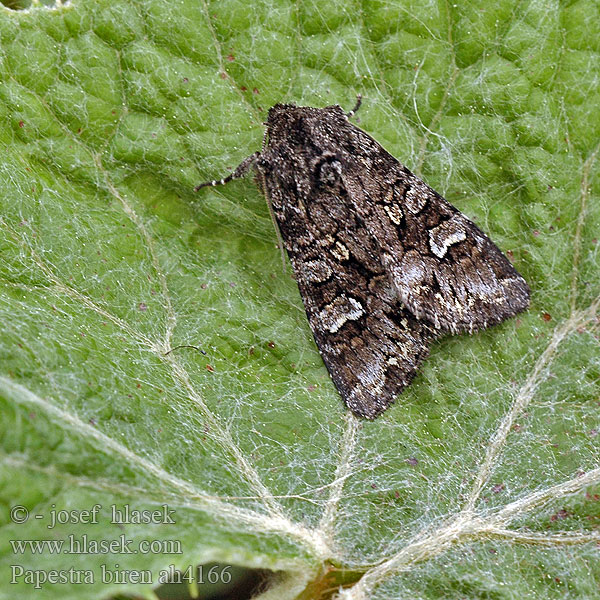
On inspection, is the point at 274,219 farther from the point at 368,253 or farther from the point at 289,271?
the point at 368,253

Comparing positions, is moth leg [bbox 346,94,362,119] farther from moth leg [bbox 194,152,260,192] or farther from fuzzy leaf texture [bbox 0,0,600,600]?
moth leg [bbox 194,152,260,192]

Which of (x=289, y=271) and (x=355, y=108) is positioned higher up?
(x=355, y=108)

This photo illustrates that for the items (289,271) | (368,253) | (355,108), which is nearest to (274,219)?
(289,271)

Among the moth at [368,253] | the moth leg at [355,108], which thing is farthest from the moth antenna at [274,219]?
the moth leg at [355,108]

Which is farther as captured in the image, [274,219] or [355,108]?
[274,219]

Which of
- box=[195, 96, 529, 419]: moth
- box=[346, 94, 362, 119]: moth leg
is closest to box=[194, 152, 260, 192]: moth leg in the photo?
box=[195, 96, 529, 419]: moth

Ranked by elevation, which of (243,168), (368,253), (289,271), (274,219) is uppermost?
(243,168)

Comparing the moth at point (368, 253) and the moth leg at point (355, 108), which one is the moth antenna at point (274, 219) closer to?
the moth at point (368, 253)
